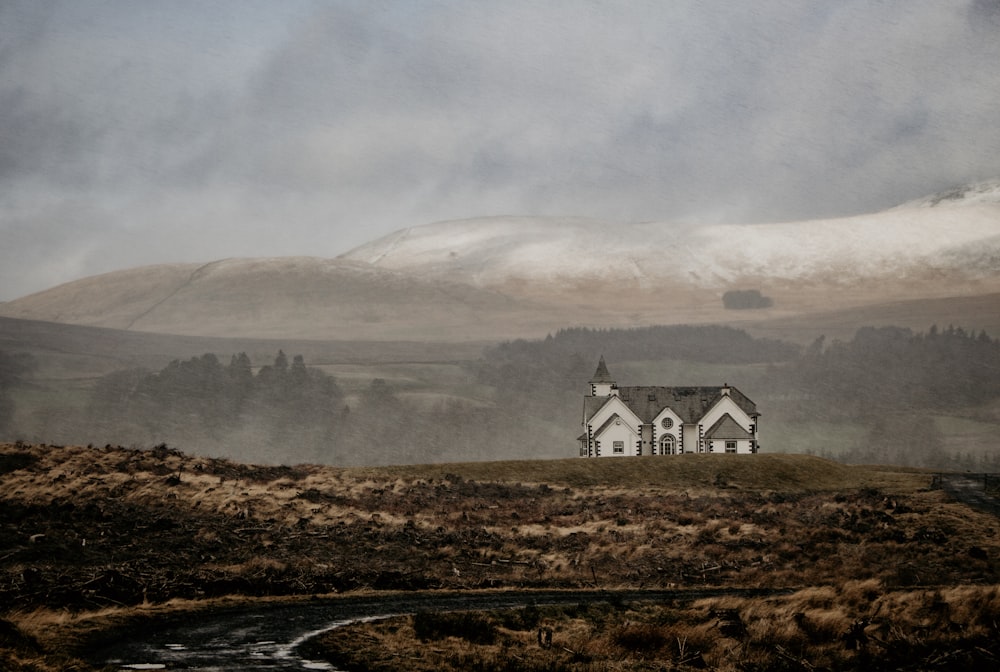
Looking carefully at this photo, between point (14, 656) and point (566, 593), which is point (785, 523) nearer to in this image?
point (566, 593)

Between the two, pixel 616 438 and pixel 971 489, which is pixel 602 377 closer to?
pixel 616 438

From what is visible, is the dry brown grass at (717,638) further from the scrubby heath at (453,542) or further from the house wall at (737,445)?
the house wall at (737,445)

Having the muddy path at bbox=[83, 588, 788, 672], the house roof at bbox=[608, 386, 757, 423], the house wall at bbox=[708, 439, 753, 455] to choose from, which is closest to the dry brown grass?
the muddy path at bbox=[83, 588, 788, 672]

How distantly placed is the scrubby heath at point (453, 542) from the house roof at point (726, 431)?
95.3ft

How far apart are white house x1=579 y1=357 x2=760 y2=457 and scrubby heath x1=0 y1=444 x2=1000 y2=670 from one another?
29.6 m

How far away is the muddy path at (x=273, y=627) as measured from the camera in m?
24.3

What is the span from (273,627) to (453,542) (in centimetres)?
2361

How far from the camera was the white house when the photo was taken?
11019cm

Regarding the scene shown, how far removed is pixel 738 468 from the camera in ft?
289

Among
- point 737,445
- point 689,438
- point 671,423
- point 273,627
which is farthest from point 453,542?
point 689,438

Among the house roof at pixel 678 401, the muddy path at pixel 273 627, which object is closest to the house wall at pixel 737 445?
the house roof at pixel 678 401

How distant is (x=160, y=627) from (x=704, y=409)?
9005cm

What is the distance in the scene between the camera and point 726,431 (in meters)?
110

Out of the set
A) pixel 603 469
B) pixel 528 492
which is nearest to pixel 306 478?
pixel 528 492
